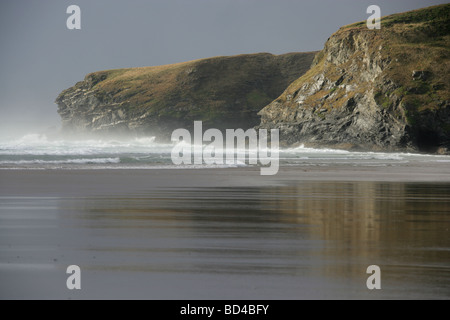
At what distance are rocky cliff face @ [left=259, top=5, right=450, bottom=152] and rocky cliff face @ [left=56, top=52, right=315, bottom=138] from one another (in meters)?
42.7

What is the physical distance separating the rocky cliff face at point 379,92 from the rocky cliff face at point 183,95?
42.7m

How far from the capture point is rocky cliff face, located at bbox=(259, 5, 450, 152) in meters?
63.7

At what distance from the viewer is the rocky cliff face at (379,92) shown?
6369 centimetres

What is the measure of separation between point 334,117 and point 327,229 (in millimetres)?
67094

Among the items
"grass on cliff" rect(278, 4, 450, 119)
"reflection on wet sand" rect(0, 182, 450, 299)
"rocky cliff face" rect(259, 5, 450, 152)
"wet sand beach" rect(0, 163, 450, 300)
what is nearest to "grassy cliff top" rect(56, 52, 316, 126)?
"rocky cliff face" rect(259, 5, 450, 152)

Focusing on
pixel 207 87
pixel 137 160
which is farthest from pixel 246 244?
pixel 207 87

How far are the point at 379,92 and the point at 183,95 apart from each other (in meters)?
76.0

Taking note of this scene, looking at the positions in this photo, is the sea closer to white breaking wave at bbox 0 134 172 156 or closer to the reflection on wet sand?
white breaking wave at bbox 0 134 172 156

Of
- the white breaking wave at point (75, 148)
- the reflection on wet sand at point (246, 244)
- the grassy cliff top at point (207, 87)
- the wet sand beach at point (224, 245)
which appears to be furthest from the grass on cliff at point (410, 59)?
the reflection on wet sand at point (246, 244)

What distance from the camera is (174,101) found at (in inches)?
5354

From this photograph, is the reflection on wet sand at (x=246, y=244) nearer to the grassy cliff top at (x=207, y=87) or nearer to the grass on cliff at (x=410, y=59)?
the grass on cliff at (x=410, y=59)

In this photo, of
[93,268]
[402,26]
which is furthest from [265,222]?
[402,26]

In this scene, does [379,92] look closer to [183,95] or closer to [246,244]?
[246,244]
